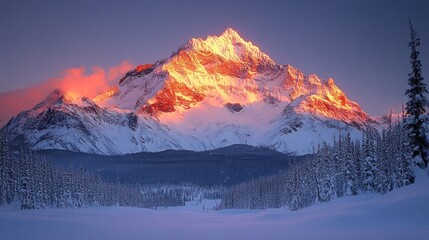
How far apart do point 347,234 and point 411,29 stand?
99.8ft

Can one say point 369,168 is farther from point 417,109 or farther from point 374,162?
point 417,109

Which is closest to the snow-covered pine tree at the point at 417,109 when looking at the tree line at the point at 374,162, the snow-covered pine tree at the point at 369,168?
the tree line at the point at 374,162

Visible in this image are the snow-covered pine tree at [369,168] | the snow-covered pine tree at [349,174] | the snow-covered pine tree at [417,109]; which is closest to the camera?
the snow-covered pine tree at [417,109]

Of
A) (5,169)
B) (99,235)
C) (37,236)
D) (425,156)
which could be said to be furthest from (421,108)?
(5,169)

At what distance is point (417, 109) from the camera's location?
45.4m

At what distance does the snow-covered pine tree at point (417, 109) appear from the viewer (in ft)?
149

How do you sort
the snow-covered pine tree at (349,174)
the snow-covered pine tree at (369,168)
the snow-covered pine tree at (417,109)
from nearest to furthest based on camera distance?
1. the snow-covered pine tree at (417,109)
2. the snow-covered pine tree at (369,168)
3. the snow-covered pine tree at (349,174)

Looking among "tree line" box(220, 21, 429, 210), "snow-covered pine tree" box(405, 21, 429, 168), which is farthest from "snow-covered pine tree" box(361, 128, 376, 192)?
"snow-covered pine tree" box(405, 21, 429, 168)

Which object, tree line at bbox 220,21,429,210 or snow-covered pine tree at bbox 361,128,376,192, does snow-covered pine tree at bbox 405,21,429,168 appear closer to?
tree line at bbox 220,21,429,210

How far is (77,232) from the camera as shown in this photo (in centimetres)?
2727

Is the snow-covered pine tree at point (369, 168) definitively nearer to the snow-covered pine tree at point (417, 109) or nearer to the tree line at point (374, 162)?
the tree line at point (374, 162)

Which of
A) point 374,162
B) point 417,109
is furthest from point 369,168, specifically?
point 417,109

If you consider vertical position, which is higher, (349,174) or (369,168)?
(369,168)

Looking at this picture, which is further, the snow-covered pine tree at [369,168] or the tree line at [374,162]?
the snow-covered pine tree at [369,168]
